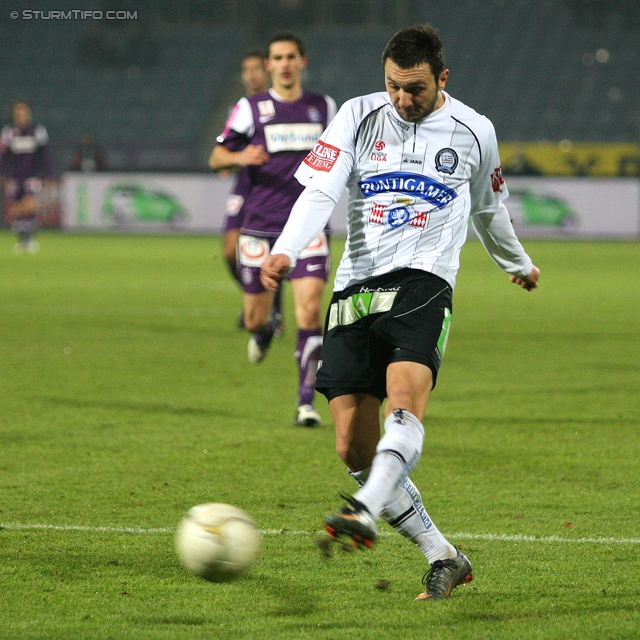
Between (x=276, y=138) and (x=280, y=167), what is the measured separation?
196 millimetres

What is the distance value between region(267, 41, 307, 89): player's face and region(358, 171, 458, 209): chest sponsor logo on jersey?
142 inches

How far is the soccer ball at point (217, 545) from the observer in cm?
368

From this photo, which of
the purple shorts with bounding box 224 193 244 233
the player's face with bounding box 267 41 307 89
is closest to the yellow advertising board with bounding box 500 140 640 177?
the purple shorts with bounding box 224 193 244 233

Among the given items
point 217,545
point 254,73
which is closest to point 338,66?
point 254,73

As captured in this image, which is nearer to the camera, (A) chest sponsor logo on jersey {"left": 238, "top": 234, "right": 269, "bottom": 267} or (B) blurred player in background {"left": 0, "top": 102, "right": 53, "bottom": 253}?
(A) chest sponsor logo on jersey {"left": 238, "top": 234, "right": 269, "bottom": 267}

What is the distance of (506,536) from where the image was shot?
4.71 meters

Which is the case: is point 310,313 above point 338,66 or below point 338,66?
above

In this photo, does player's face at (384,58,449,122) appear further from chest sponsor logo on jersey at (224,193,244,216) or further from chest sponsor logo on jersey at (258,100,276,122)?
chest sponsor logo on jersey at (224,193,244,216)

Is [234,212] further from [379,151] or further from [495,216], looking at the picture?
[379,151]

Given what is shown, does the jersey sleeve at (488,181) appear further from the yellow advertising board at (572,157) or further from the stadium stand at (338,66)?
the stadium stand at (338,66)

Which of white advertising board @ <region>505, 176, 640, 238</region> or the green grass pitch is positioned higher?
the green grass pitch

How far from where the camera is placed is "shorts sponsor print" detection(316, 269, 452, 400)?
12.9ft

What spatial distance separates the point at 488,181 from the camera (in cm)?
429

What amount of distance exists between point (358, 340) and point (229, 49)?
34.8 m
